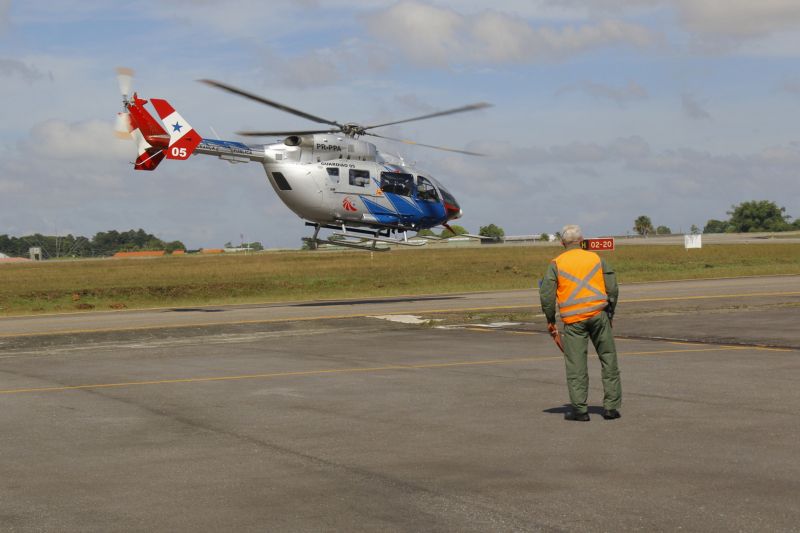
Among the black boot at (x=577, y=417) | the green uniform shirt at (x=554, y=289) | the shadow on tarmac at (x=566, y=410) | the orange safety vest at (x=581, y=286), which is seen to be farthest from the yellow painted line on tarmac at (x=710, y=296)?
the black boot at (x=577, y=417)

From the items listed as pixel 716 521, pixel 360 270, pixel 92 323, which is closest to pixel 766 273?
pixel 360 270

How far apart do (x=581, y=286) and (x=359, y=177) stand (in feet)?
81.3

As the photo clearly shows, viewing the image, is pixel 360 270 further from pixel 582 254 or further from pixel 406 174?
pixel 582 254

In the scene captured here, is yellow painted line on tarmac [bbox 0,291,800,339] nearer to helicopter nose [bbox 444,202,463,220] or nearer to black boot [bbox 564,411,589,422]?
helicopter nose [bbox 444,202,463,220]

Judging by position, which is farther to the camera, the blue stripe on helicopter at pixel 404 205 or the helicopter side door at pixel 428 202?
the helicopter side door at pixel 428 202

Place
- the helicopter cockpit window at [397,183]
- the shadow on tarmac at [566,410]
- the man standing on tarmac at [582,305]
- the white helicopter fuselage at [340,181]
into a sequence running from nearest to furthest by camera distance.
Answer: the man standing on tarmac at [582,305] < the shadow on tarmac at [566,410] < the white helicopter fuselage at [340,181] < the helicopter cockpit window at [397,183]

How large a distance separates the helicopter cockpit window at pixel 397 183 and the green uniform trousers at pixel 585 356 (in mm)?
25143

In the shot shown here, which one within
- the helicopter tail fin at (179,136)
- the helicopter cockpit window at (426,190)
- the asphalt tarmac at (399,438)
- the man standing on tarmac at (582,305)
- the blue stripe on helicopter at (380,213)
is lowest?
the asphalt tarmac at (399,438)

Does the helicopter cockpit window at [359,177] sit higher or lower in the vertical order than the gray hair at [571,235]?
higher

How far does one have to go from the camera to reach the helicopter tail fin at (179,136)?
3309 centimetres

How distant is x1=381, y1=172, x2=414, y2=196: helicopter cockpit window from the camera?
36156mm

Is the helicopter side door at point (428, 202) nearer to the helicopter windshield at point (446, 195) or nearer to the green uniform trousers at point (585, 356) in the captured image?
the helicopter windshield at point (446, 195)

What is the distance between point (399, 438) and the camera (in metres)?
10.2

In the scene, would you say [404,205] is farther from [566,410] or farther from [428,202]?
[566,410]
